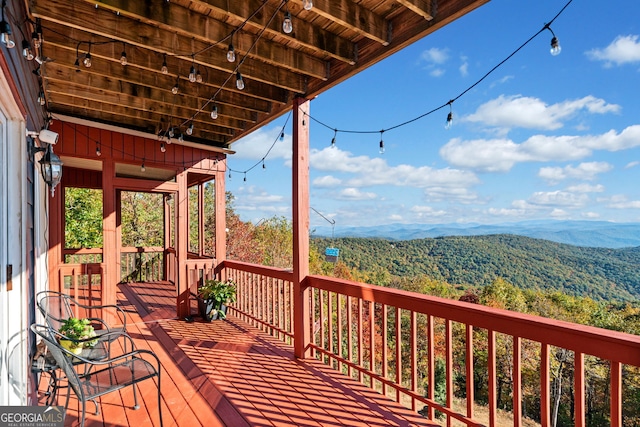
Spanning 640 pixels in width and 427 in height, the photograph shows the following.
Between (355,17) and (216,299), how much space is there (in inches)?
150

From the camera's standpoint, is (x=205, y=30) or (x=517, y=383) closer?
(x=517, y=383)

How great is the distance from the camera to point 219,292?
475 cm

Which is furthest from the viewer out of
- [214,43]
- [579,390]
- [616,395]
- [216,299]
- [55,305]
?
[216,299]

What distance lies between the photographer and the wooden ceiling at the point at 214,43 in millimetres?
2385

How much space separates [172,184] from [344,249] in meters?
19.0

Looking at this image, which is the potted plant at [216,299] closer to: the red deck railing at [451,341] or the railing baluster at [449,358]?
the red deck railing at [451,341]

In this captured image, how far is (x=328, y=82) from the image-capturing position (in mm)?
3285

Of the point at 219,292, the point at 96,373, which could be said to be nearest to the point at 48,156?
the point at 96,373

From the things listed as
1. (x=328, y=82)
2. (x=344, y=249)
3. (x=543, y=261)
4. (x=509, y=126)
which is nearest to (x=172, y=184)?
(x=328, y=82)

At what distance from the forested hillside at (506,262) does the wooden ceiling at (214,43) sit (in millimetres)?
17782

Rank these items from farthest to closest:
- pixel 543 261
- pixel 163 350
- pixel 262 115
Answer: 1. pixel 543 261
2. pixel 262 115
3. pixel 163 350

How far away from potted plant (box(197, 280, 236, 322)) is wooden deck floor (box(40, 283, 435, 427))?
1.82 ft

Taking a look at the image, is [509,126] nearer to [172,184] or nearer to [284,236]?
[284,236]

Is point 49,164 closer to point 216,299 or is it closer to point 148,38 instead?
point 148,38
